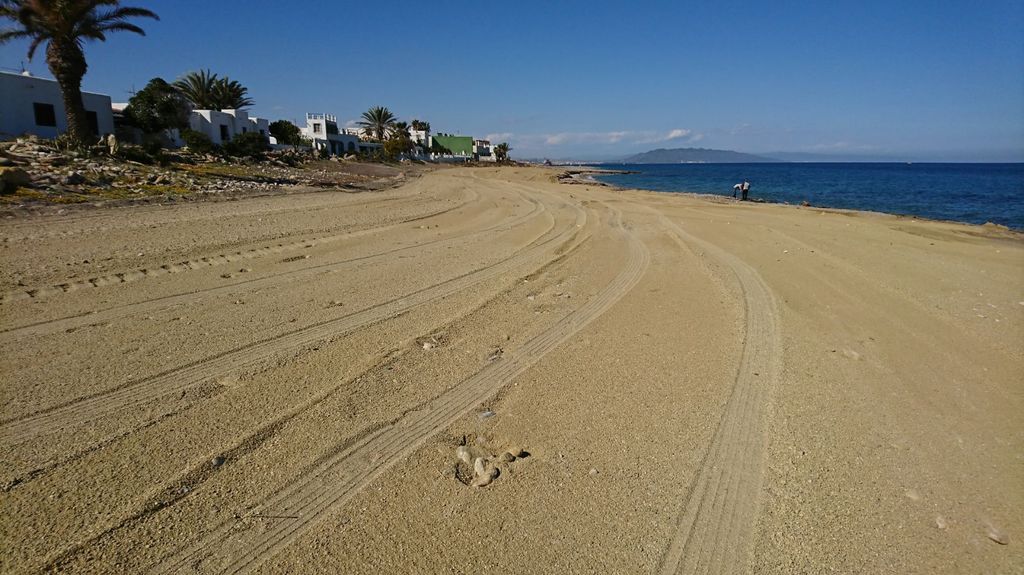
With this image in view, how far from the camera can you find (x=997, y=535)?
8.98 ft

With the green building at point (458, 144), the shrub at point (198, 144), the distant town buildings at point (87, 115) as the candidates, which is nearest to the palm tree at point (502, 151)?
the green building at point (458, 144)

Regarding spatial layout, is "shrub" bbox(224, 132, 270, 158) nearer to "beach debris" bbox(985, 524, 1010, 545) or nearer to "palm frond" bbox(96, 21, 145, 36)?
"palm frond" bbox(96, 21, 145, 36)

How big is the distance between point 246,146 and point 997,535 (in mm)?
36243

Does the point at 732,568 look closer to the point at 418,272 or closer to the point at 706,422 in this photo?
the point at 706,422

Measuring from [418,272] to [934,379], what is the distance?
6496mm

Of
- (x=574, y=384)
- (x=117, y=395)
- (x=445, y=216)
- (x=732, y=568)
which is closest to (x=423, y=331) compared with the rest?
(x=574, y=384)

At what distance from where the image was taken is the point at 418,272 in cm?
793

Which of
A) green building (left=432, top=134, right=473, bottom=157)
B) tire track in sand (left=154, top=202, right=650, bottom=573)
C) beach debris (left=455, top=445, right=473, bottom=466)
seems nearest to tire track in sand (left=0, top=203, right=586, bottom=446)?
tire track in sand (left=154, top=202, right=650, bottom=573)

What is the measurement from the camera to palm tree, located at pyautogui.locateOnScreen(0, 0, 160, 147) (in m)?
18.9

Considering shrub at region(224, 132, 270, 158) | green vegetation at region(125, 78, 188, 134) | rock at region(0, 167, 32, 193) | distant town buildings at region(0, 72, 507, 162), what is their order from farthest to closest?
green vegetation at region(125, 78, 188, 134) → shrub at region(224, 132, 270, 158) → distant town buildings at region(0, 72, 507, 162) → rock at region(0, 167, 32, 193)

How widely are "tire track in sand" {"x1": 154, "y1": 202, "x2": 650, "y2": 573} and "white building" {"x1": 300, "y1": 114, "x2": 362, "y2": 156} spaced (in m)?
70.5

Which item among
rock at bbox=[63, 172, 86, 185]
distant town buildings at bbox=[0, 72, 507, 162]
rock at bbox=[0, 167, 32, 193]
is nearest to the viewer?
rock at bbox=[0, 167, 32, 193]

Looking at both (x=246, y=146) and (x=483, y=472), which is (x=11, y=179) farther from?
(x=246, y=146)

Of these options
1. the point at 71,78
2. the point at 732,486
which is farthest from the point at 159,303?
the point at 71,78
